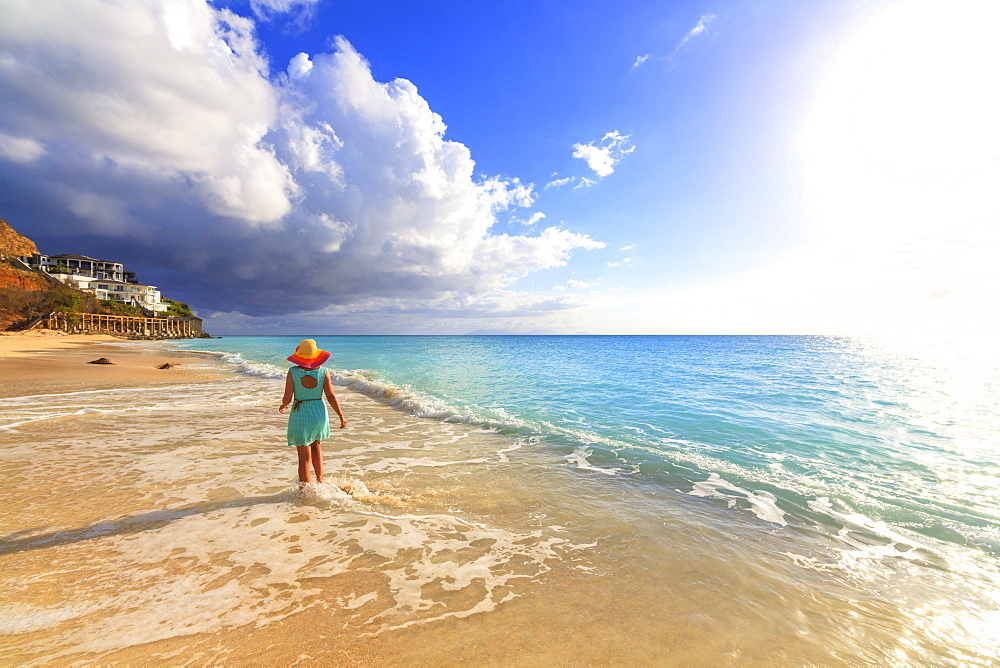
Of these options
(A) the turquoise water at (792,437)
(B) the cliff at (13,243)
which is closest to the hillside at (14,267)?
(B) the cliff at (13,243)

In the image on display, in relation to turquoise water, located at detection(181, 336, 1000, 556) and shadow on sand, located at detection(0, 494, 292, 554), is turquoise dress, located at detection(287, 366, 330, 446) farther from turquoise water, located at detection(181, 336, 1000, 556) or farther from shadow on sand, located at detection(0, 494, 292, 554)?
turquoise water, located at detection(181, 336, 1000, 556)

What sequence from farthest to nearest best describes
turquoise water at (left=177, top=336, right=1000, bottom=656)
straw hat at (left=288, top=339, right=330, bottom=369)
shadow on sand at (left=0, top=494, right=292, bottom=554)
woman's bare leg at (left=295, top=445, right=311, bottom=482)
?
woman's bare leg at (left=295, top=445, right=311, bottom=482)
straw hat at (left=288, top=339, right=330, bottom=369)
turquoise water at (left=177, top=336, right=1000, bottom=656)
shadow on sand at (left=0, top=494, right=292, bottom=554)

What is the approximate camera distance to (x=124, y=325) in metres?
90.2

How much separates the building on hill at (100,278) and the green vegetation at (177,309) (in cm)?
207

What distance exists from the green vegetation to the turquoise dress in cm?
14900

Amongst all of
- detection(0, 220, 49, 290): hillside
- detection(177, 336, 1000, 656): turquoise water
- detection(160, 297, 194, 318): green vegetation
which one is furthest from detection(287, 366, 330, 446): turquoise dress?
detection(160, 297, 194, 318): green vegetation

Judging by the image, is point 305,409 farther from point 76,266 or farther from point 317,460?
point 76,266

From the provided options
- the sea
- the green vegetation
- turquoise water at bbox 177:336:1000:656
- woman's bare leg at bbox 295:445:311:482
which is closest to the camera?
the sea

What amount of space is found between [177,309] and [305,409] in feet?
518

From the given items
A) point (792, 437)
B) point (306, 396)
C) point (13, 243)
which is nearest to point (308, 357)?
point (306, 396)

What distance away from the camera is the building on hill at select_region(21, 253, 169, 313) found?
96650mm

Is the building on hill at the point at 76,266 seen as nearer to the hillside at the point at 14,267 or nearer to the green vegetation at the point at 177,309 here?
the hillside at the point at 14,267

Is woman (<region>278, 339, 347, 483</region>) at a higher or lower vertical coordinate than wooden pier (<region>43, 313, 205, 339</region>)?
lower

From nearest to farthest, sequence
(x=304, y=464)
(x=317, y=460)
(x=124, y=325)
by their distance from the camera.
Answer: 1. (x=304, y=464)
2. (x=317, y=460)
3. (x=124, y=325)
